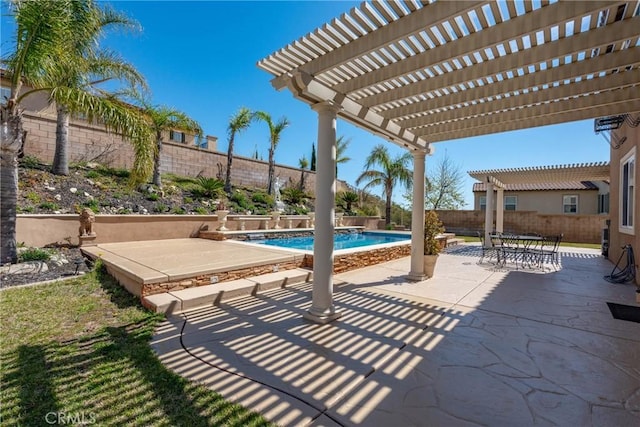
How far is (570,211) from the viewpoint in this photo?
23500 mm

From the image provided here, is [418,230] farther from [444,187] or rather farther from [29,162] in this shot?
[444,187]

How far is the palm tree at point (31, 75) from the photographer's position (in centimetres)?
643

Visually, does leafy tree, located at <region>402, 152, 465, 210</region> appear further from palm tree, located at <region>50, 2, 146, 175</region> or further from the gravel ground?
the gravel ground

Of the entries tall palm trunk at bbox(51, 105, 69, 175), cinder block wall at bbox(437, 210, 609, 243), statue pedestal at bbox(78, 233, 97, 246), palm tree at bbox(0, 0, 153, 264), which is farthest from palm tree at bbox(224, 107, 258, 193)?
cinder block wall at bbox(437, 210, 609, 243)

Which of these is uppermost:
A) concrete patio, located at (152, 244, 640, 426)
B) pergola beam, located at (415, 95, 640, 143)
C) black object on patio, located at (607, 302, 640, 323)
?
pergola beam, located at (415, 95, 640, 143)

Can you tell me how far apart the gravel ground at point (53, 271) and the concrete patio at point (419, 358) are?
3.99 m

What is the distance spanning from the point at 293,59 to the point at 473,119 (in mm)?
4272

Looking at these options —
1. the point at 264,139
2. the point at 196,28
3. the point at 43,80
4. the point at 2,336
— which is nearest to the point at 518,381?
the point at 2,336

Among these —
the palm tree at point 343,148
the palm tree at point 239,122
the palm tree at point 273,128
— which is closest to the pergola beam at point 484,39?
the palm tree at point 239,122

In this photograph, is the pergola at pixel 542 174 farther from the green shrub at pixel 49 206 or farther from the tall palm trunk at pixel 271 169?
the green shrub at pixel 49 206

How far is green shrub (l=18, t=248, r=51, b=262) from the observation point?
7170 millimetres

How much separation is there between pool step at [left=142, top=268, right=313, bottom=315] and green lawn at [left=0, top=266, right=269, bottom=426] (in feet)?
0.76

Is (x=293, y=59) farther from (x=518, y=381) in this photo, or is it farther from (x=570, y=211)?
(x=570, y=211)

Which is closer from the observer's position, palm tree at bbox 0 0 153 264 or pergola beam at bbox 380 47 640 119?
pergola beam at bbox 380 47 640 119
